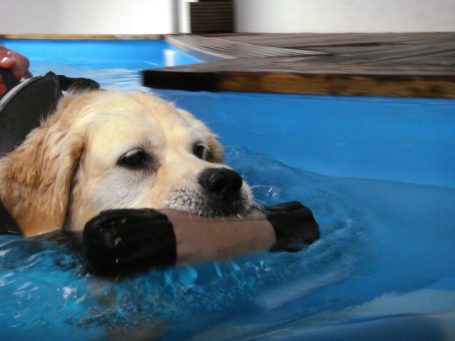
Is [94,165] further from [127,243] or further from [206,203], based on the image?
[127,243]

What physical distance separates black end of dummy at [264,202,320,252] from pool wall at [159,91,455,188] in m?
1.09

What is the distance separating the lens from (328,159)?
3514 millimetres

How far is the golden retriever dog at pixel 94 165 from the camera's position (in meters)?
2.34

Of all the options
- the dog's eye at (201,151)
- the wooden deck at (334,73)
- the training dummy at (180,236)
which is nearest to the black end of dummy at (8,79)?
the wooden deck at (334,73)

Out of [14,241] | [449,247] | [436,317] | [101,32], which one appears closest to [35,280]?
[14,241]

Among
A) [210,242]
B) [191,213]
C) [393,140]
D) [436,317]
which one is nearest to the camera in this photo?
[436,317]

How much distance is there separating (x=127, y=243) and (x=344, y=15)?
6991 millimetres

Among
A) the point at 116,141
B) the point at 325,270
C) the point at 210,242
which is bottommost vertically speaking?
the point at 325,270

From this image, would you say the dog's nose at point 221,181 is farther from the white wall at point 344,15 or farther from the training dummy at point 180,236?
the white wall at point 344,15

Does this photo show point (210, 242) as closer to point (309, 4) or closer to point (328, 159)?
point (328, 159)

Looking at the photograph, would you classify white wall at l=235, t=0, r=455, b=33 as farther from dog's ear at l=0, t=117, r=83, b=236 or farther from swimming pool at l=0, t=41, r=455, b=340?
dog's ear at l=0, t=117, r=83, b=236

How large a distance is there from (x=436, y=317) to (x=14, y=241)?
1464mm

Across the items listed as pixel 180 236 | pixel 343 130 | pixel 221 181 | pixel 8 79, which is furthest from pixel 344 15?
pixel 180 236

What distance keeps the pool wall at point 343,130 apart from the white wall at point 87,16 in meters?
7.00
